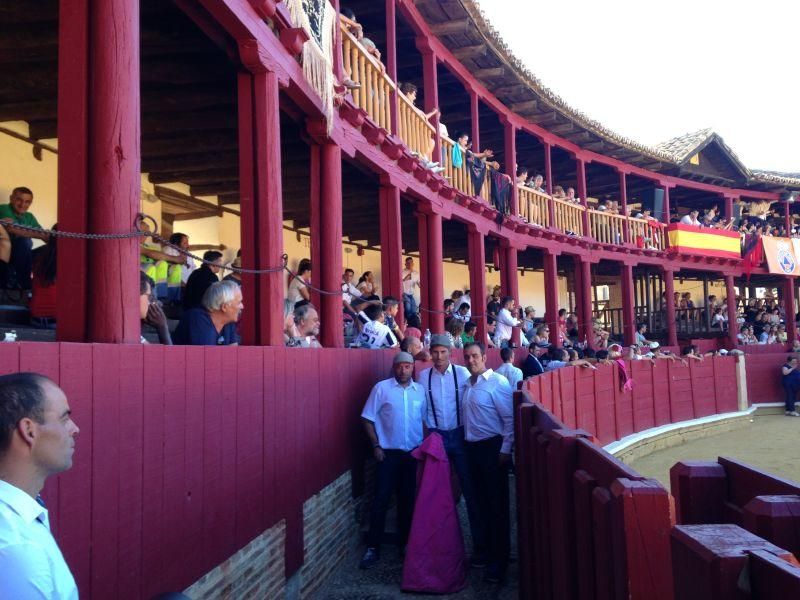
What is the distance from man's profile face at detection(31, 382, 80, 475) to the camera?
5.52 feet

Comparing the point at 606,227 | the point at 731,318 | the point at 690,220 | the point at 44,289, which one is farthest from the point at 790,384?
the point at 44,289

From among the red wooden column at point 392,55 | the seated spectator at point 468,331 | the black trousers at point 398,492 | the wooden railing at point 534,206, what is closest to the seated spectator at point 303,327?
the black trousers at point 398,492

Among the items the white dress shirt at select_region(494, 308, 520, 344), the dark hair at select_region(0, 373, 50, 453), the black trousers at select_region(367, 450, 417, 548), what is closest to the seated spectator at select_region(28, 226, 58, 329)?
the black trousers at select_region(367, 450, 417, 548)

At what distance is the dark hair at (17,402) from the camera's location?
5.41 feet

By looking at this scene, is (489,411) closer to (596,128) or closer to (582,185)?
(596,128)

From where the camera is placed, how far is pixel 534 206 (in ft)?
54.9

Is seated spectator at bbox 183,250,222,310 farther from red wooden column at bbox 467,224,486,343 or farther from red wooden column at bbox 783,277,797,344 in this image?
red wooden column at bbox 783,277,797,344

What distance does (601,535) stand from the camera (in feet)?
6.99

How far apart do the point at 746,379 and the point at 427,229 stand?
39.3ft

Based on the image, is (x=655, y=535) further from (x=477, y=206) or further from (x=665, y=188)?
(x=665, y=188)

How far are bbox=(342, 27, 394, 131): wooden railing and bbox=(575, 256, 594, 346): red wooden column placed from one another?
1032cm

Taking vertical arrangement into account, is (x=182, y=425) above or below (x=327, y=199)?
below

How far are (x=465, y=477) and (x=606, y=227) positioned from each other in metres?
15.1

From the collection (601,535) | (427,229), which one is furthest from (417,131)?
(601,535)
